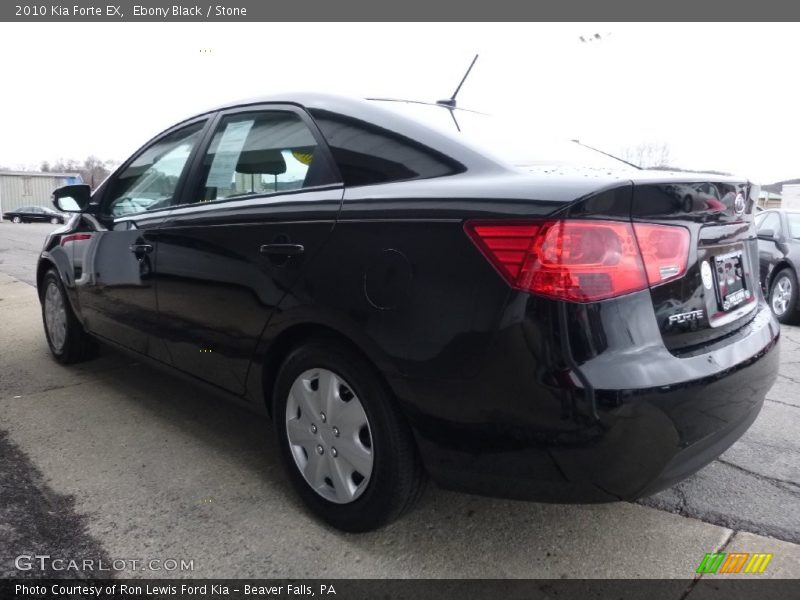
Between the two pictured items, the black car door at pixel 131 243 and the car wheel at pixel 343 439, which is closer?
the car wheel at pixel 343 439

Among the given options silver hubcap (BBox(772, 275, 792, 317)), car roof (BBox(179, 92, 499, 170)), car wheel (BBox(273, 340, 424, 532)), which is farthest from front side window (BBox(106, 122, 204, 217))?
silver hubcap (BBox(772, 275, 792, 317))

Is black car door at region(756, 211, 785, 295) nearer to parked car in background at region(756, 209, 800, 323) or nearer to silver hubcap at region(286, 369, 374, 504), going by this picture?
parked car in background at region(756, 209, 800, 323)

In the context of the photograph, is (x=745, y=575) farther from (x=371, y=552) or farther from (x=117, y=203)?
(x=117, y=203)

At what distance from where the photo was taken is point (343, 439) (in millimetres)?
2143

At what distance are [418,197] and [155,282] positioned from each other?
5.55 ft

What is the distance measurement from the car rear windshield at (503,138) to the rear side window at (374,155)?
14 cm

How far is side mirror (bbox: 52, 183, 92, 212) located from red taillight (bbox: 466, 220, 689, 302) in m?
3.10

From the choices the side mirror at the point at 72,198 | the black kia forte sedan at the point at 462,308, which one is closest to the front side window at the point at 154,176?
the side mirror at the point at 72,198

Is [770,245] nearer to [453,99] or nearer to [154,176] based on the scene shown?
[453,99]

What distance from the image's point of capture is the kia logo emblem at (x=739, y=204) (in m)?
2.07

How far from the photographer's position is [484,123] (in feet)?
8.68

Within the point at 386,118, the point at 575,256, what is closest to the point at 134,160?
the point at 386,118

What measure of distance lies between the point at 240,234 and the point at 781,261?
700 cm

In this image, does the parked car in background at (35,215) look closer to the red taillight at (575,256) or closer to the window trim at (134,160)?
the window trim at (134,160)
